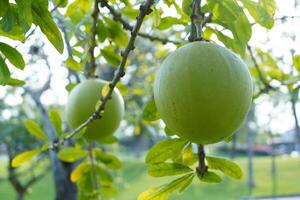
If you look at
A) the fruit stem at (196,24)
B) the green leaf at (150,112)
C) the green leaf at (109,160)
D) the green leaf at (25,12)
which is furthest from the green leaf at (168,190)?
the green leaf at (109,160)

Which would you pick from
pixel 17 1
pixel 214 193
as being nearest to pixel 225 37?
pixel 17 1

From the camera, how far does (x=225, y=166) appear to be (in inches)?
35.4

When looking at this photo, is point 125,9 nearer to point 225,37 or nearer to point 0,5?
point 225,37

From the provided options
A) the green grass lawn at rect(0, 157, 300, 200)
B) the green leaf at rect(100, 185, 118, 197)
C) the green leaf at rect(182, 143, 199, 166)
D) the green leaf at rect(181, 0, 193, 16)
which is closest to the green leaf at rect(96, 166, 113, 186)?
the green leaf at rect(100, 185, 118, 197)

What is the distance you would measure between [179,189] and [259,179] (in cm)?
1160

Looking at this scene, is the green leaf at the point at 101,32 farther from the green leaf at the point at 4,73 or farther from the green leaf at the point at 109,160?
the green leaf at the point at 4,73

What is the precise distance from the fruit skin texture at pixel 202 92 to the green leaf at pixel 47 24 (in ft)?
0.71

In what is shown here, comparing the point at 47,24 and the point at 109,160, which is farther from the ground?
the point at 47,24

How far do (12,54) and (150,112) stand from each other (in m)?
0.30

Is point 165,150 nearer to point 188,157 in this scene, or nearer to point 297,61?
point 188,157

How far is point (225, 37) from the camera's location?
0.86 m

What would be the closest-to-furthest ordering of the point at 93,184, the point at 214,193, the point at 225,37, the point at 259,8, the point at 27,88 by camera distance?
the point at 259,8
the point at 225,37
the point at 93,184
the point at 27,88
the point at 214,193

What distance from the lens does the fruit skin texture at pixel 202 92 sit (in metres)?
0.60

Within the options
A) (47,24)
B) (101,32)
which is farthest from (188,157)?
(101,32)
